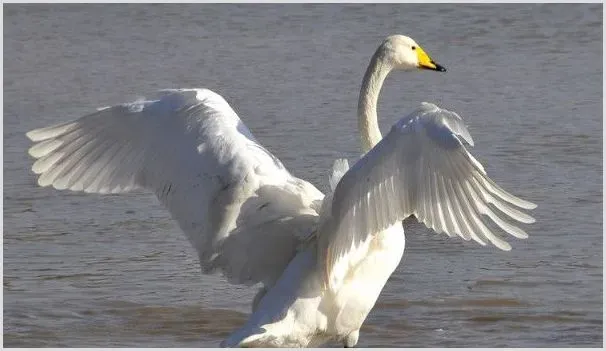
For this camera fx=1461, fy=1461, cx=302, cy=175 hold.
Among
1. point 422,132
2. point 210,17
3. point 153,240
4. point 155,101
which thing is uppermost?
point 422,132

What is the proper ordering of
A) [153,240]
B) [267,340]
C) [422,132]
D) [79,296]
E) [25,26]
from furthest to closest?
[25,26] → [153,240] → [79,296] → [267,340] → [422,132]

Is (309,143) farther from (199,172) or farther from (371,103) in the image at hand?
(199,172)

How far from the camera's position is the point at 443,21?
1467 cm

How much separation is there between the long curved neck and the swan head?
0.03m

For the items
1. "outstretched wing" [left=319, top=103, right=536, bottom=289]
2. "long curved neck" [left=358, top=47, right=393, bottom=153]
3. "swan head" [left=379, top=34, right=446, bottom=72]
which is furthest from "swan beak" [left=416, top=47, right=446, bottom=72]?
"outstretched wing" [left=319, top=103, right=536, bottom=289]

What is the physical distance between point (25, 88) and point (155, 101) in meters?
5.86

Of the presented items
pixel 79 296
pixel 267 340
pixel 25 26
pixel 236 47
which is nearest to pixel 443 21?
pixel 236 47

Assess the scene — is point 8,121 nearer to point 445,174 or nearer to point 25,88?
point 25,88

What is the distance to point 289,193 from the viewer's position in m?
6.55

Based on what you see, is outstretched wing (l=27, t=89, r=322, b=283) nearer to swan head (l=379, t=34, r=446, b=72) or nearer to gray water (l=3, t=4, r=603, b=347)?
gray water (l=3, t=4, r=603, b=347)

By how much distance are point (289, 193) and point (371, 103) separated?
0.89 metres

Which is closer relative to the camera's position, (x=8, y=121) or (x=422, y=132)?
(x=422, y=132)

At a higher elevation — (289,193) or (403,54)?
(403,54)

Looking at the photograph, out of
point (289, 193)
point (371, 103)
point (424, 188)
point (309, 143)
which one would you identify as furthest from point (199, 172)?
point (309, 143)
